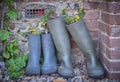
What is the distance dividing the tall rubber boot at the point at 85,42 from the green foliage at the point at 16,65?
1.59 ft

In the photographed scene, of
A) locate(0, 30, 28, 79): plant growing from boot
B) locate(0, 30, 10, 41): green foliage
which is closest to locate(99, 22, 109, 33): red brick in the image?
locate(0, 30, 28, 79): plant growing from boot

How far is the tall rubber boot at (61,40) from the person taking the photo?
6.64ft

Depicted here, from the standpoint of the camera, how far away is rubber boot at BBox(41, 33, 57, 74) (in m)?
2.06

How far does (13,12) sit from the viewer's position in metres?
2.09

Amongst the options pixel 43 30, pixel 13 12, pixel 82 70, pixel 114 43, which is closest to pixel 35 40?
pixel 43 30

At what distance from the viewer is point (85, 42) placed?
6.60ft

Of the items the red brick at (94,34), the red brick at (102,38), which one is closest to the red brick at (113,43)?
the red brick at (102,38)

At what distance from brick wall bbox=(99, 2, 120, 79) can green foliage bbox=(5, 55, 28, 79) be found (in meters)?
0.69

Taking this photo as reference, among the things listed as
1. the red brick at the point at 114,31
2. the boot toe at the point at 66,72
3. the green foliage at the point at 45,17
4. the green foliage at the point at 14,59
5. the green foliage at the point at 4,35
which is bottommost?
the boot toe at the point at 66,72

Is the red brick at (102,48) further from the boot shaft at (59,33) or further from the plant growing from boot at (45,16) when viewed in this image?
the plant growing from boot at (45,16)

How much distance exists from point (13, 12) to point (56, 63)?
0.57 meters

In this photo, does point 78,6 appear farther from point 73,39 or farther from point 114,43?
point 114,43

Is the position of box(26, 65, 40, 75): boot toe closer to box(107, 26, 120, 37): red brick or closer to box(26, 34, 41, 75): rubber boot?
box(26, 34, 41, 75): rubber boot

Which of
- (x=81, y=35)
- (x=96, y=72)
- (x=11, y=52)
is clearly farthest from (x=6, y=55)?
(x=96, y=72)
